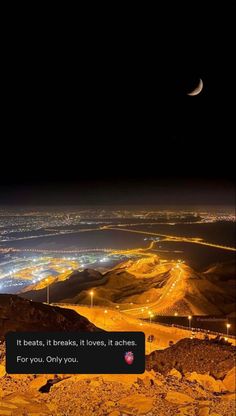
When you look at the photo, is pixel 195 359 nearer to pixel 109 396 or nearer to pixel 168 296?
pixel 109 396

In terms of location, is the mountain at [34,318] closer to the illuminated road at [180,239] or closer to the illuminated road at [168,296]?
the illuminated road at [168,296]

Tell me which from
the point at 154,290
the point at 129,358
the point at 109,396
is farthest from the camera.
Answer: the point at 154,290

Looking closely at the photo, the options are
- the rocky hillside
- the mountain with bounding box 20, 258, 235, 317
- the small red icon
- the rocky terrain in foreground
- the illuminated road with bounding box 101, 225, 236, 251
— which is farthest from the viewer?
the illuminated road with bounding box 101, 225, 236, 251

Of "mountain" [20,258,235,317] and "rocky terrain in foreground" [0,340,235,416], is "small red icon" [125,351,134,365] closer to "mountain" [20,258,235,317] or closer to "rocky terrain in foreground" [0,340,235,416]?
"rocky terrain in foreground" [0,340,235,416]

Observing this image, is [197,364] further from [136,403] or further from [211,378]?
[136,403]

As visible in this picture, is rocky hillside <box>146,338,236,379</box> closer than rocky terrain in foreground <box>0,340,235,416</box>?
No

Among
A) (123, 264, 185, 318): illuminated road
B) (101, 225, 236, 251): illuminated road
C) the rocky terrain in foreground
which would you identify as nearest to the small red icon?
the rocky terrain in foreground

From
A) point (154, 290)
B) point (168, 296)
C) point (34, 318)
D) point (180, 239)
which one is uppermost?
point (180, 239)

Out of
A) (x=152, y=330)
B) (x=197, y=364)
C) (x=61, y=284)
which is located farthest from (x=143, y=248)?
(x=197, y=364)

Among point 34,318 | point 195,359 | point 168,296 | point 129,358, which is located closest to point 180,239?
point 168,296
